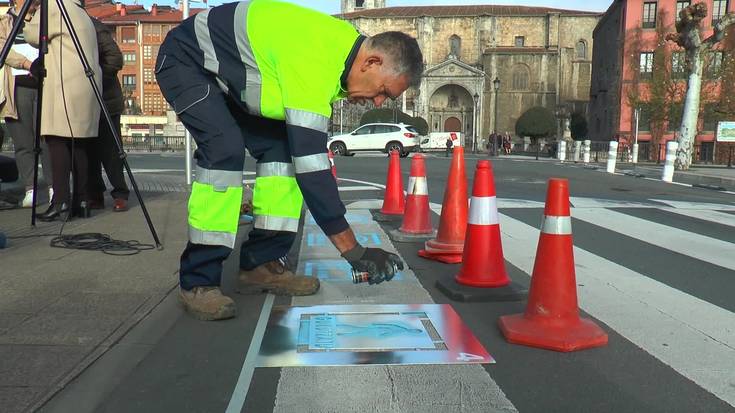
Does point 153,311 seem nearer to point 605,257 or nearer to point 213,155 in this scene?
point 213,155

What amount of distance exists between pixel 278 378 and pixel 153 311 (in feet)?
Result: 3.70

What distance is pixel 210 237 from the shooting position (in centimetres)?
330

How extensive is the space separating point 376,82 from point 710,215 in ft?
21.1

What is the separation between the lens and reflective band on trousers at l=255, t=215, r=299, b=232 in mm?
3695

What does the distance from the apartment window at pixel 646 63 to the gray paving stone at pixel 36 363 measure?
4373 cm

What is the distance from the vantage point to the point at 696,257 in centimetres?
528

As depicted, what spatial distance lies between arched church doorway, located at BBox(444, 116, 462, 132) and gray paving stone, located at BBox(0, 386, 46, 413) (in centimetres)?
7818

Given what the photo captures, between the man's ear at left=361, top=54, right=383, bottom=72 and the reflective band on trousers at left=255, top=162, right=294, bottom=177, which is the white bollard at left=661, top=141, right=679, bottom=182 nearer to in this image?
the reflective band on trousers at left=255, top=162, right=294, bottom=177

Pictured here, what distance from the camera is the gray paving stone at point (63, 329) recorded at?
2844mm

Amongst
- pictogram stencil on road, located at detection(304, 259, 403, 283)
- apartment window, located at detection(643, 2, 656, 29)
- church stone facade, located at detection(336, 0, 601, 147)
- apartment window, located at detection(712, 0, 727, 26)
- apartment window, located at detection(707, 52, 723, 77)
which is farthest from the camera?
church stone facade, located at detection(336, 0, 601, 147)

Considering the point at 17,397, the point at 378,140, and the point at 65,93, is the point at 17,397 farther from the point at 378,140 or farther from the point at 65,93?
the point at 378,140

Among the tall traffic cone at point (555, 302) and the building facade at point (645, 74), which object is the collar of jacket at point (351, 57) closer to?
the tall traffic cone at point (555, 302)

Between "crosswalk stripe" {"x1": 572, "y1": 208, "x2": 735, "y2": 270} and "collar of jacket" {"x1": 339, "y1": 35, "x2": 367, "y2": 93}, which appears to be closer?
"collar of jacket" {"x1": 339, "y1": 35, "x2": 367, "y2": 93}

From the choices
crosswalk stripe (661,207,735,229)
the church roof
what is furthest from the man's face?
the church roof
